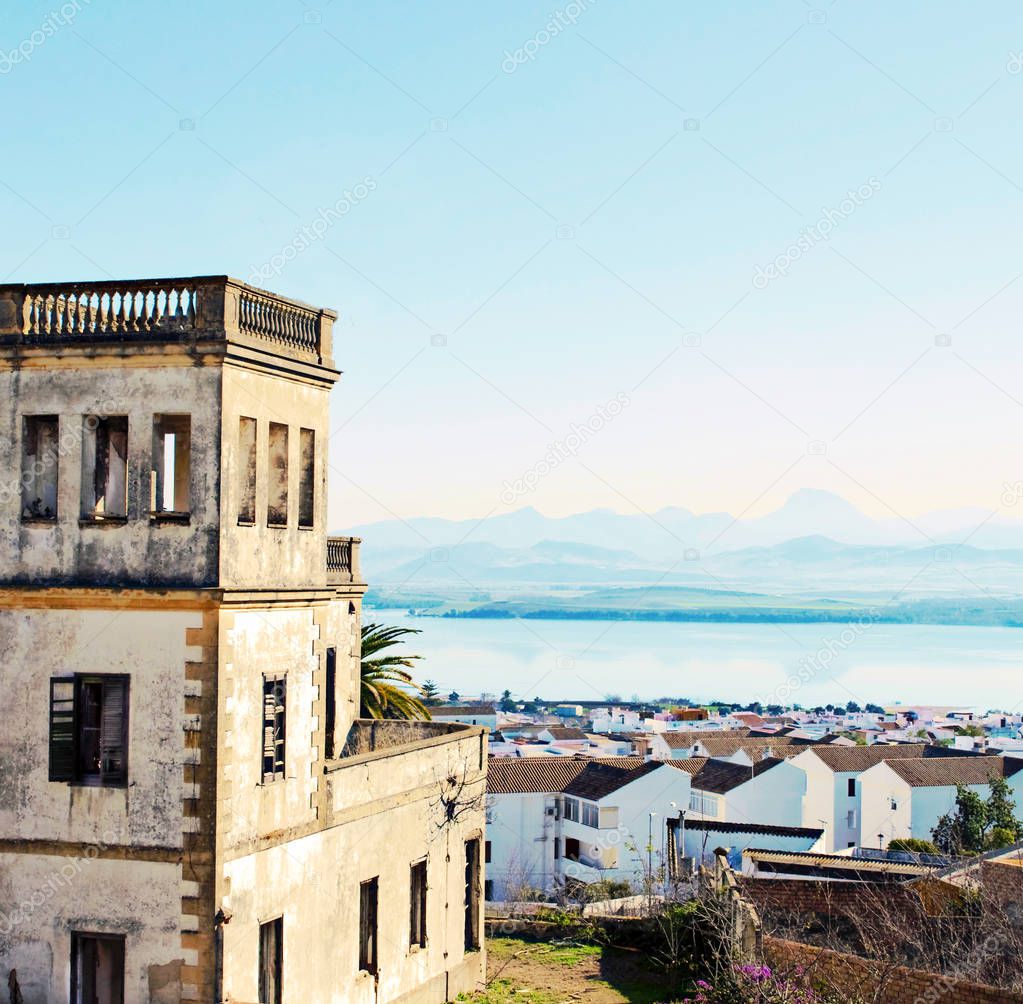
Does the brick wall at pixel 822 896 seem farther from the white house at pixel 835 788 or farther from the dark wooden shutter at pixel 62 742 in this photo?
the white house at pixel 835 788

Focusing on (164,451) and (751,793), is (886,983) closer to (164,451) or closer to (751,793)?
(164,451)

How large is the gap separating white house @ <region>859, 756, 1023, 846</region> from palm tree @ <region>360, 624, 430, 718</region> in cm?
3928

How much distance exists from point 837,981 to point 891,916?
231 inches

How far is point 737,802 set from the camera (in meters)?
62.8

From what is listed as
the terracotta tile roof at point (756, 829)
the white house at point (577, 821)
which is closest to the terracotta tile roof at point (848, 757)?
the white house at point (577, 821)

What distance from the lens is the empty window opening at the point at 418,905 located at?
833 inches

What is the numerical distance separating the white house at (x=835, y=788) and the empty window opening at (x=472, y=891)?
45.3 m

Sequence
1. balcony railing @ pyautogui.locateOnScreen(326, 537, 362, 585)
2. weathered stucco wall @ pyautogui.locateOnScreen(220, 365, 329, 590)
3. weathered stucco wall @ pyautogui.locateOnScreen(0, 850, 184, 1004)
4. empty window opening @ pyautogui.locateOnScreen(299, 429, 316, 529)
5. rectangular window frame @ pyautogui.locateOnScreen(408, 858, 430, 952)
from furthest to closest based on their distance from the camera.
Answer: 1. balcony railing @ pyautogui.locateOnScreen(326, 537, 362, 585)
2. rectangular window frame @ pyautogui.locateOnScreen(408, 858, 430, 952)
3. empty window opening @ pyautogui.locateOnScreen(299, 429, 316, 529)
4. weathered stucco wall @ pyautogui.locateOnScreen(220, 365, 329, 590)
5. weathered stucco wall @ pyautogui.locateOnScreen(0, 850, 184, 1004)

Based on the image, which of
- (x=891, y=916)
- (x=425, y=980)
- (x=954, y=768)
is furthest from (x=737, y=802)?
(x=425, y=980)

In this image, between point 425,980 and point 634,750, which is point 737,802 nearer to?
point 634,750

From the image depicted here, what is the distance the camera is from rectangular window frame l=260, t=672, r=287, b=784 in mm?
16844

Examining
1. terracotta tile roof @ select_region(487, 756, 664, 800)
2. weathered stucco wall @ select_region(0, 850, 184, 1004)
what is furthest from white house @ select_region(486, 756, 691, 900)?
weathered stucco wall @ select_region(0, 850, 184, 1004)

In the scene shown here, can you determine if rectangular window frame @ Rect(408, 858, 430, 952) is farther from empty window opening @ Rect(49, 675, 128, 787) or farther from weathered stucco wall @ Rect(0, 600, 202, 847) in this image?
empty window opening @ Rect(49, 675, 128, 787)

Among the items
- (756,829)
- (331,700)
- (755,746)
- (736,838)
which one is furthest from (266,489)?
(755,746)
